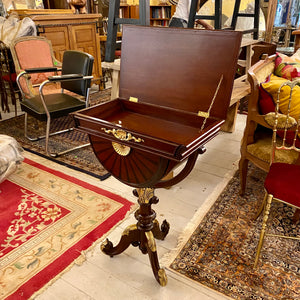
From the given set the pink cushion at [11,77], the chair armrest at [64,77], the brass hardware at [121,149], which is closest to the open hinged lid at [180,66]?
the brass hardware at [121,149]

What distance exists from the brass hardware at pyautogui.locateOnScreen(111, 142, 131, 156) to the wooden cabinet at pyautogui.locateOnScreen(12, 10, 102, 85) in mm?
3322

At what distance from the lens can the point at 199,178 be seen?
253cm

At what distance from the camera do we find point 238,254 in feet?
5.69

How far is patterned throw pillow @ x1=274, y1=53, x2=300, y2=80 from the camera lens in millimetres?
2354

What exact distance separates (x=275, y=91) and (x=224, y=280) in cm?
123

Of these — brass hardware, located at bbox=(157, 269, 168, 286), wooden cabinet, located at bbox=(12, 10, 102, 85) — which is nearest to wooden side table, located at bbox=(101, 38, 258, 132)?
brass hardware, located at bbox=(157, 269, 168, 286)

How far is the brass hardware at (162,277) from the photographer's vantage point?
1.51 metres

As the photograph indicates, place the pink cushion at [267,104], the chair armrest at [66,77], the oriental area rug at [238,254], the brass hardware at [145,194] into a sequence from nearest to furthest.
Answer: the brass hardware at [145,194], the oriental area rug at [238,254], the pink cushion at [267,104], the chair armrest at [66,77]

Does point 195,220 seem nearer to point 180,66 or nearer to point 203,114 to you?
point 203,114

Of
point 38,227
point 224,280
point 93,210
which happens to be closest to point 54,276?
point 38,227

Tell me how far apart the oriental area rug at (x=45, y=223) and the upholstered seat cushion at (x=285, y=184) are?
1021 millimetres

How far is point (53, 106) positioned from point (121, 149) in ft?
5.93

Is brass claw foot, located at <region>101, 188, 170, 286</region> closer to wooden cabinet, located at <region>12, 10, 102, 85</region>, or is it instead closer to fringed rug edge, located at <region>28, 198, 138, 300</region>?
fringed rug edge, located at <region>28, 198, 138, 300</region>

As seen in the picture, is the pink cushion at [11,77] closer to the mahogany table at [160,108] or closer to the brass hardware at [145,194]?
the mahogany table at [160,108]
